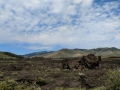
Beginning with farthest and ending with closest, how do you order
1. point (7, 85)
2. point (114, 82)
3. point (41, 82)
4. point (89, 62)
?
point (89, 62), point (41, 82), point (114, 82), point (7, 85)

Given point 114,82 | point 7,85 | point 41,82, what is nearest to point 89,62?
point 41,82

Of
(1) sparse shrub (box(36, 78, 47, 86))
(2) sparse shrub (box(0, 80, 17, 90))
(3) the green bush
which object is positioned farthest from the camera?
(1) sparse shrub (box(36, 78, 47, 86))

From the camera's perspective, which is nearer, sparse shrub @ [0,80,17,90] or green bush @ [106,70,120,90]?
sparse shrub @ [0,80,17,90]

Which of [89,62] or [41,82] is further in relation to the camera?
[89,62]

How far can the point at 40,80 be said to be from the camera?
2203 cm

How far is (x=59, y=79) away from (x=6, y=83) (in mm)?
7844

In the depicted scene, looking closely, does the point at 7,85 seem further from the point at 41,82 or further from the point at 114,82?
the point at 114,82

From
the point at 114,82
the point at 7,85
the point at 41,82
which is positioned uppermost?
the point at 7,85

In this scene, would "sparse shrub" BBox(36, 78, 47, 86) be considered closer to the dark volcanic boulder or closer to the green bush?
the green bush

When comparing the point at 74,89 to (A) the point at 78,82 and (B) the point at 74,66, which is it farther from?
(B) the point at 74,66

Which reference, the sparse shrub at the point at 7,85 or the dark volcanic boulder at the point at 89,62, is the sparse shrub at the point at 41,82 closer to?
the sparse shrub at the point at 7,85

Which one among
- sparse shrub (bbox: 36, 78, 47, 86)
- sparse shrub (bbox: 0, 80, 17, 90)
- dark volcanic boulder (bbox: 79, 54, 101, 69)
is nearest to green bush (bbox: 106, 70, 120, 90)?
sparse shrub (bbox: 36, 78, 47, 86)

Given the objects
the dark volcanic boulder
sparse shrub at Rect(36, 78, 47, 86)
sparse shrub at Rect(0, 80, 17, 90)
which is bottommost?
sparse shrub at Rect(36, 78, 47, 86)

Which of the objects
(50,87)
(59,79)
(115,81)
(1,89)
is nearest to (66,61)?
(59,79)
